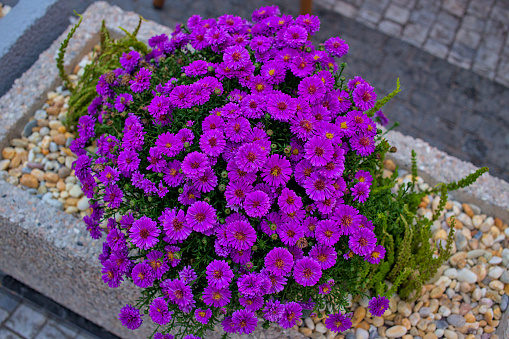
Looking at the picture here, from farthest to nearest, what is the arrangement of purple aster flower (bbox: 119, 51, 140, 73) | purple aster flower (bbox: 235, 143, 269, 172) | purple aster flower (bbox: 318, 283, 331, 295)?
purple aster flower (bbox: 119, 51, 140, 73), purple aster flower (bbox: 318, 283, 331, 295), purple aster flower (bbox: 235, 143, 269, 172)

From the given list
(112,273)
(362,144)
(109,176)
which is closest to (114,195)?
(109,176)

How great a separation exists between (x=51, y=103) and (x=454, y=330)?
2.59 metres

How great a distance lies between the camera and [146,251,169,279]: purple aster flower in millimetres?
1805

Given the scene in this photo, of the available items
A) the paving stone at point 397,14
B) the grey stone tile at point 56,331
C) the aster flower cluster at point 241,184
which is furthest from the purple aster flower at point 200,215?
the paving stone at point 397,14

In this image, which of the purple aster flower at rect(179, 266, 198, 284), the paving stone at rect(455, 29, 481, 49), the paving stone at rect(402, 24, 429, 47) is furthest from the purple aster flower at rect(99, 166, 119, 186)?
the paving stone at rect(455, 29, 481, 49)

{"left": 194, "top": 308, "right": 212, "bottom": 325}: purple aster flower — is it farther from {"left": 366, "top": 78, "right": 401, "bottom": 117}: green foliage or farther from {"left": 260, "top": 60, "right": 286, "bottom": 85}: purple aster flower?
{"left": 366, "top": 78, "right": 401, "bottom": 117}: green foliage

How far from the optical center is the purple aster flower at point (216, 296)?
1.75 m

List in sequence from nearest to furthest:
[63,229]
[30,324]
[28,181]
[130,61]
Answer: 1. [130,61]
2. [63,229]
3. [28,181]
4. [30,324]

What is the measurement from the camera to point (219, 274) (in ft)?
5.65

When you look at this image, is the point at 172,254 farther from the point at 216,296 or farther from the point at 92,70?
the point at 92,70

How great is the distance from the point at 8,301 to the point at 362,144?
7.26 feet

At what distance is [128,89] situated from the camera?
226 centimetres

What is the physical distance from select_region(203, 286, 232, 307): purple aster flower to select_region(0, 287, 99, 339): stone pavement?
1.24 meters

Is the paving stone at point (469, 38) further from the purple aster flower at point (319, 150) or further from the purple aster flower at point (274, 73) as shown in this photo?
the purple aster flower at point (319, 150)
